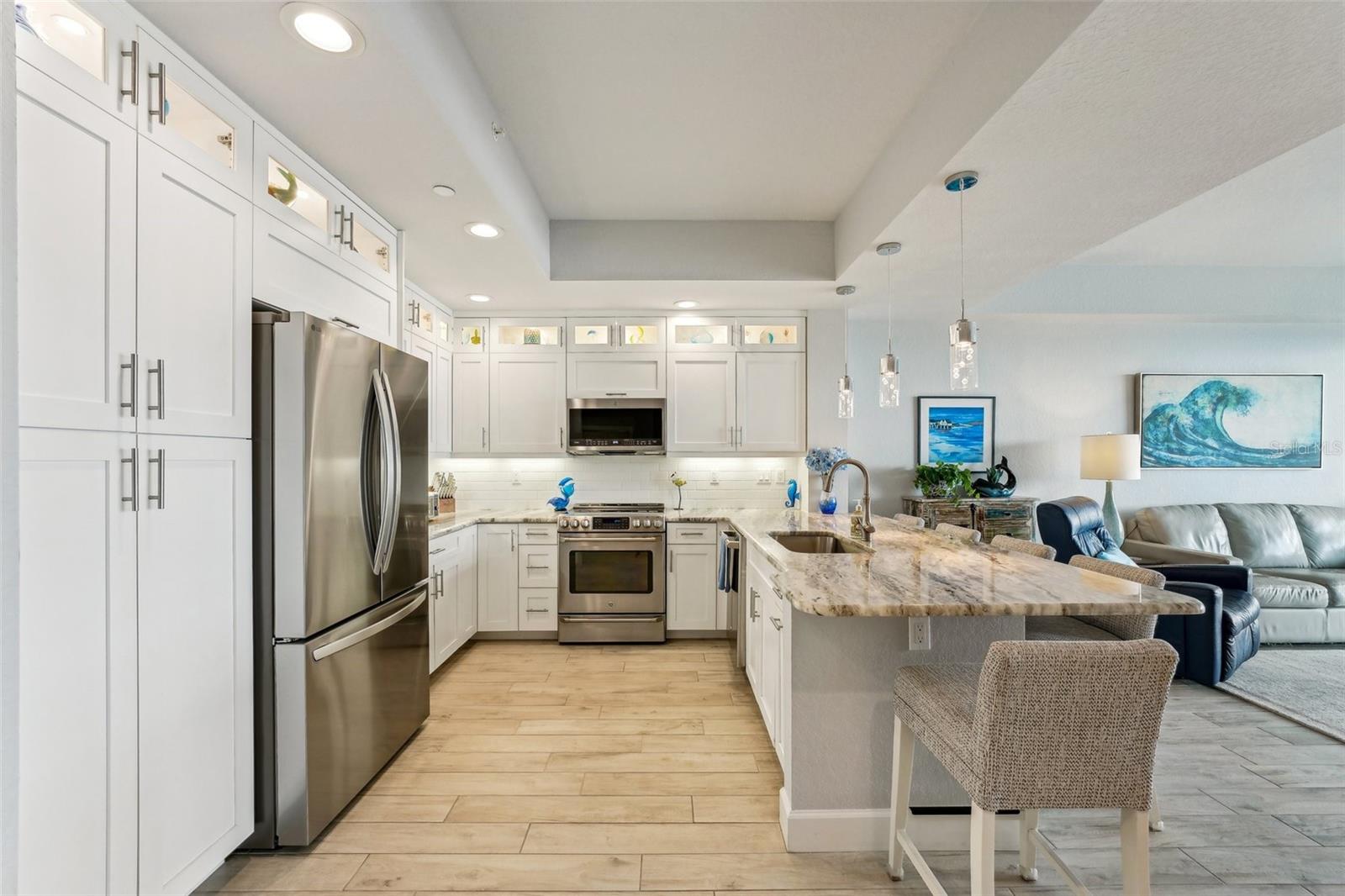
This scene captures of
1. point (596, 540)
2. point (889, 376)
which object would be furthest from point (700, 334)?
point (889, 376)

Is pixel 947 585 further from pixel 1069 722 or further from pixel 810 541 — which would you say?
pixel 810 541

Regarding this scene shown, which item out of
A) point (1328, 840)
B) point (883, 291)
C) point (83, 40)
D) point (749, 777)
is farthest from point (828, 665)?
point (883, 291)

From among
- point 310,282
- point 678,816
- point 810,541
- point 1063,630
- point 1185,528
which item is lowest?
point 678,816

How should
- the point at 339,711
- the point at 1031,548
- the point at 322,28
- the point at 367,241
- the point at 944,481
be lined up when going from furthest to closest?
the point at 944,481 → the point at 367,241 → the point at 1031,548 → the point at 339,711 → the point at 322,28

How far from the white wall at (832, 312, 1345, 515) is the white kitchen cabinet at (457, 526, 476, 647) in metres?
3.22

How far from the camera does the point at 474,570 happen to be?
13.6 ft

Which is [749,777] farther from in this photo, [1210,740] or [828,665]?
[1210,740]

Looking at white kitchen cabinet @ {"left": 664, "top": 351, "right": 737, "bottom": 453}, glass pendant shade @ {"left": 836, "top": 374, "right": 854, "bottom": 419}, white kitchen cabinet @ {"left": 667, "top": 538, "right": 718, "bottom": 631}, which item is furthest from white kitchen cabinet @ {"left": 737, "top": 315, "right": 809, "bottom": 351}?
white kitchen cabinet @ {"left": 667, "top": 538, "right": 718, "bottom": 631}

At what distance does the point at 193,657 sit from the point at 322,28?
5.71 ft

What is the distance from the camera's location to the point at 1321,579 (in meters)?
3.96

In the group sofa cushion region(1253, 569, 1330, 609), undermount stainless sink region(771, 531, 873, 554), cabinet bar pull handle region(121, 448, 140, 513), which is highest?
cabinet bar pull handle region(121, 448, 140, 513)

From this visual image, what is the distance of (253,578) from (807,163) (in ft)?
9.74

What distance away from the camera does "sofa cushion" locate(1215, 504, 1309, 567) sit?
14.8 feet

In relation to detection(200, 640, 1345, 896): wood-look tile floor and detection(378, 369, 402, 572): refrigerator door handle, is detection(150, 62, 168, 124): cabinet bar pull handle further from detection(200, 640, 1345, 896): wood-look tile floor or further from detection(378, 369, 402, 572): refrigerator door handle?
detection(200, 640, 1345, 896): wood-look tile floor
